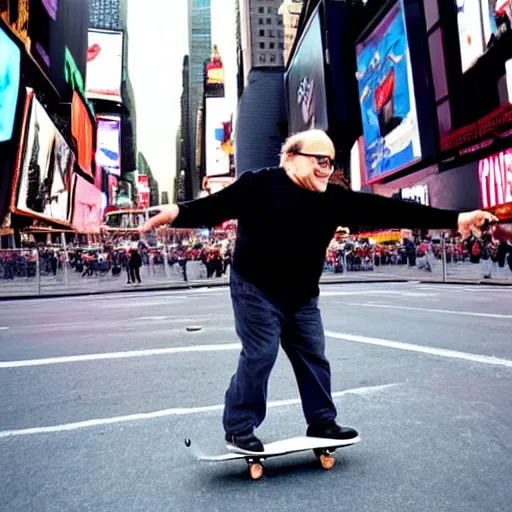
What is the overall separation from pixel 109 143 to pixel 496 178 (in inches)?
2774

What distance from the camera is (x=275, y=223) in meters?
3.03

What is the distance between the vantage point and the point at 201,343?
744 centimetres

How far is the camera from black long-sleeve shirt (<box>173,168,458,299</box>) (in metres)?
3.04

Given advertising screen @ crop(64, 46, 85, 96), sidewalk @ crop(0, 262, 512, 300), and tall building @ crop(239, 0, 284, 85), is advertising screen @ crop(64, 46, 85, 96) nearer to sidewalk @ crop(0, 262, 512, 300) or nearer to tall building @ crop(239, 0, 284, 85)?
sidewalk @ crop(0, 262, 512, 300)

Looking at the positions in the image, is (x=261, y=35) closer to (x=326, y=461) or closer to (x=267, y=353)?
(x=267, y=353)

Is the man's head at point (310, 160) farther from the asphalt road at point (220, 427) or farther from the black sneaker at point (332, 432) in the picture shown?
the asphalt road at point (220, 427)

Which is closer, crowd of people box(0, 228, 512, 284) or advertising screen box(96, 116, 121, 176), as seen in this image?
crowd of people box(0, 228, 512, 284)

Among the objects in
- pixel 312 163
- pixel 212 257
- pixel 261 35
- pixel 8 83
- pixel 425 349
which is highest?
pixel 261 35

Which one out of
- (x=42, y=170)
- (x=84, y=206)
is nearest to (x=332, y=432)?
(x=42, y=170)

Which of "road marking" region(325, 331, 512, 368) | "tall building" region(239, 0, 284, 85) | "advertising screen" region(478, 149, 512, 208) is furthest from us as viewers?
"tall building" region(239, 0, 284, 85)

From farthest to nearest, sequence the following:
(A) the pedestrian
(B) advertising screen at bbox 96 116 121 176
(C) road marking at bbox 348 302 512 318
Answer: (B) advertising screen at bbox 96 116 121 176 < (A) the pedestrian < (C) road marking at bbox 348 302 512 318

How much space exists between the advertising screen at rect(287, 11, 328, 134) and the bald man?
5334 cm

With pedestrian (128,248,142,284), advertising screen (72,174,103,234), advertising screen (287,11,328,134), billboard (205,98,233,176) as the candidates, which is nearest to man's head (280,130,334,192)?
pedestrian (128,248,142,284)

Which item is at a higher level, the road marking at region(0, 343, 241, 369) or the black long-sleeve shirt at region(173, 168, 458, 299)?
the black long-sleeve shirt at region(173, 168, 458, 299)
